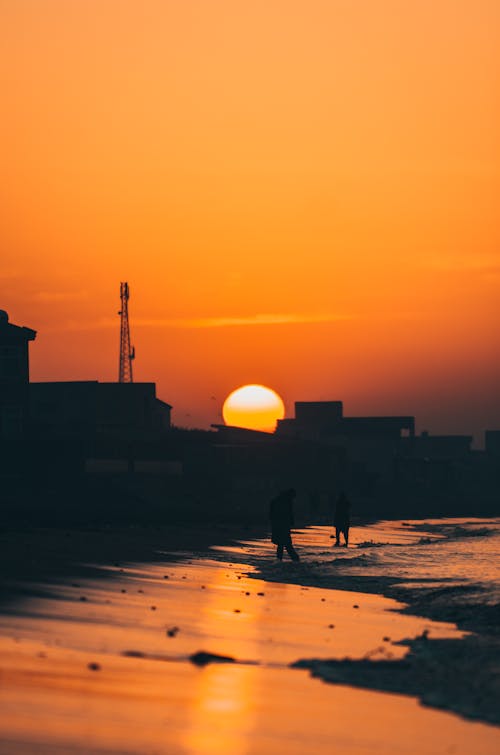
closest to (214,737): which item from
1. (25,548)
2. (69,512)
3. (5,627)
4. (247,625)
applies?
(5,627)

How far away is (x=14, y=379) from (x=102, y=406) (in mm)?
24752

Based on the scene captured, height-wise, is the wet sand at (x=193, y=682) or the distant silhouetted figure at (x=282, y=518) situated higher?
the distant silhouetted figure at (x=282, y=518)

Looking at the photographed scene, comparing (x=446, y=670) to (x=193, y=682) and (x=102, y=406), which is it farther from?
(x=102, y=406)

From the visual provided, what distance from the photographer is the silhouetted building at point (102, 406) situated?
282 feet

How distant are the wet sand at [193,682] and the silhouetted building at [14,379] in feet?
162

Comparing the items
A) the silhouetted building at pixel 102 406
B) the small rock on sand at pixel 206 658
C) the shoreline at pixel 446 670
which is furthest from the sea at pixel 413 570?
the silhouetted building at pixel 102 406

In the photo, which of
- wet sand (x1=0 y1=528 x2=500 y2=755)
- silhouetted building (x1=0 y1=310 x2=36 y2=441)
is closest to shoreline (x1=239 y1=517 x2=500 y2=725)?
wet sand (x1=0 y1=528 x2=500 y2=755)

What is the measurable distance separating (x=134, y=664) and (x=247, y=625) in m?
4.41

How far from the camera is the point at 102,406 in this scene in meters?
91.4

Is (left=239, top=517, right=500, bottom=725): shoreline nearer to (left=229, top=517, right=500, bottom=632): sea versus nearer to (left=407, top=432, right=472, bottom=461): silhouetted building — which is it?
(left=229, top=517, right=500, bottom=632): sea

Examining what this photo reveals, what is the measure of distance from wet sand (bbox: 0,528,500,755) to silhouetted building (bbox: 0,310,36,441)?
4952 centimetres

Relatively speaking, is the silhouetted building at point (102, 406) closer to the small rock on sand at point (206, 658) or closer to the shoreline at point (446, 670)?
the shoreline at point (446, 670)

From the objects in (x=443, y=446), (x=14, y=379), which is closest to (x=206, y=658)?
(x=14, y=379)

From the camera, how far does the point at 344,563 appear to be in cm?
3192
